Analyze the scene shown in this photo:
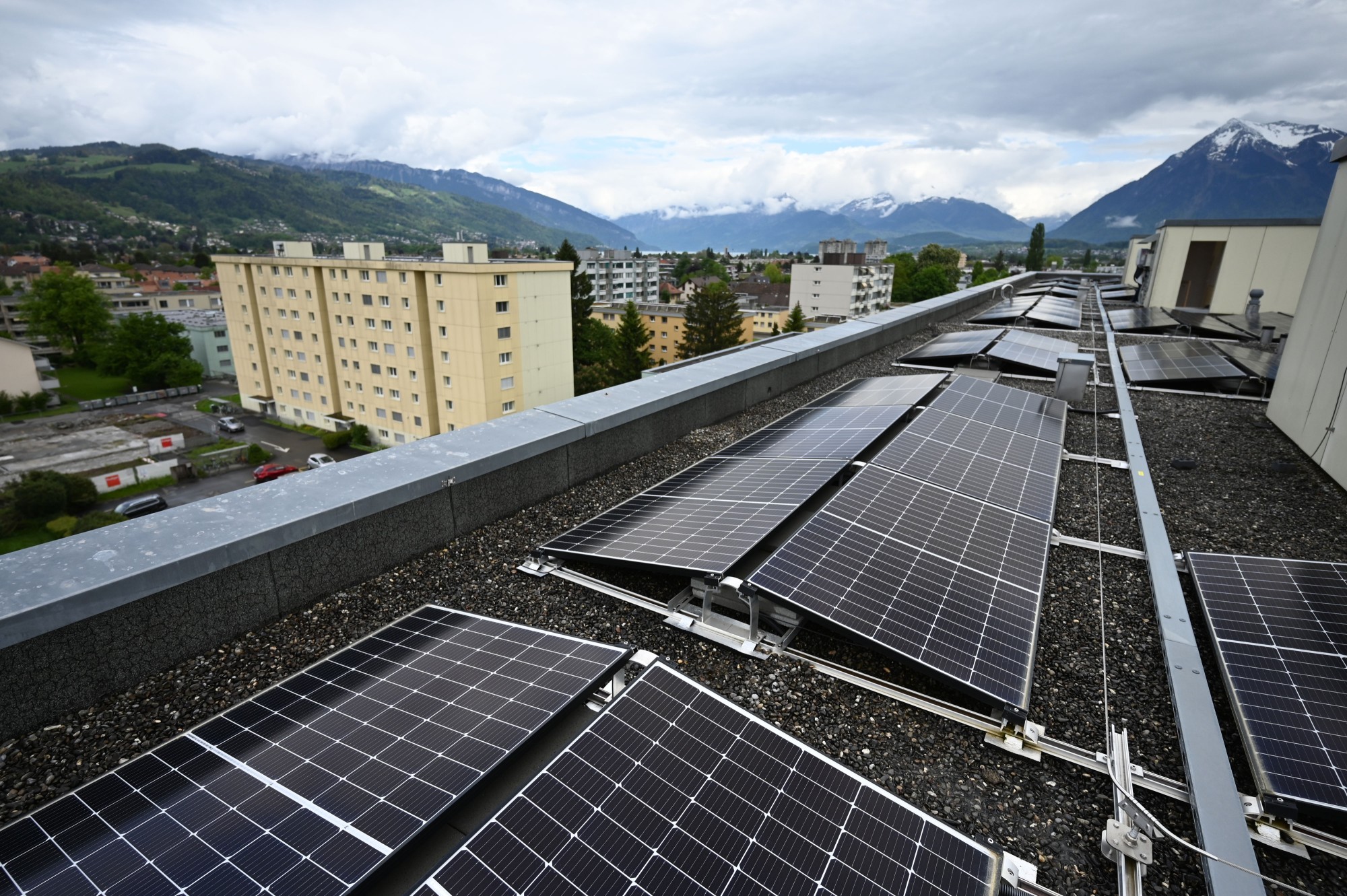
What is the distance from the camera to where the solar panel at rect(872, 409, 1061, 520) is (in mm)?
8492

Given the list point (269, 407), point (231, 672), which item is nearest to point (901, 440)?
point (231, 672)

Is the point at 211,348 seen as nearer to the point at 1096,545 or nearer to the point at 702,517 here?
the point at 702,517

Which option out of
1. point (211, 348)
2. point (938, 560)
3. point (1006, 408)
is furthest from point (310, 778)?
point (211, 348)

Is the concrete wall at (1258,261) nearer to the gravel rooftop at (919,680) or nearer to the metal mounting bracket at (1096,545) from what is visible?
the gravel rooftop at (919,680)

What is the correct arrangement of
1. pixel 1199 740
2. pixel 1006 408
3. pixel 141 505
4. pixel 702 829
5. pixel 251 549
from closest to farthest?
pixel 702 829, pixel 1199 740, pixel 251 549, pixel 1006 408, pixel 141 505

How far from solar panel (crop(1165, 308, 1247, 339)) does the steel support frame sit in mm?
23654

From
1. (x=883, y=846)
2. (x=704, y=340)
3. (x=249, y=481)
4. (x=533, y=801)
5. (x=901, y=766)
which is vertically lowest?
(x=249, y=481)

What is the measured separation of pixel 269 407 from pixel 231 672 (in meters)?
61.9

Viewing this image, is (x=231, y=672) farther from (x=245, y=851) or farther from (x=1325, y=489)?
(x=1325, y=489)

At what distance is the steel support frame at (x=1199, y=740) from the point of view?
12.1 ft

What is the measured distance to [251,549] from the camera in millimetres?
5586

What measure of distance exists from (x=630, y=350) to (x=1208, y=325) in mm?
38240

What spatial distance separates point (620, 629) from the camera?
6.04 meters

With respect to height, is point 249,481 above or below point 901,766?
below
